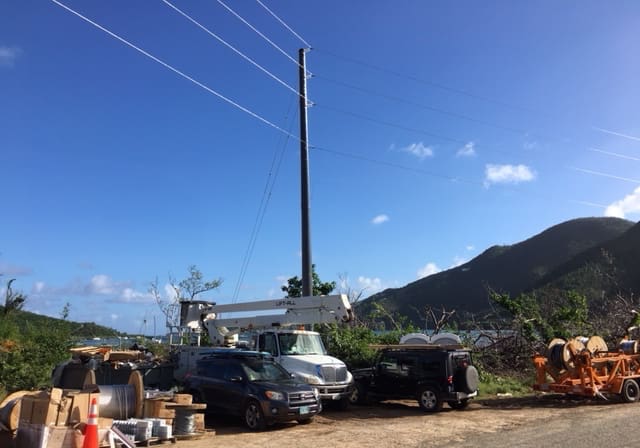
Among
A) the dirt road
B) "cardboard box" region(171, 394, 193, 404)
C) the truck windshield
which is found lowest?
the dirt road

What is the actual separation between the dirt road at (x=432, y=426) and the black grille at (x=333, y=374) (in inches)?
35.2

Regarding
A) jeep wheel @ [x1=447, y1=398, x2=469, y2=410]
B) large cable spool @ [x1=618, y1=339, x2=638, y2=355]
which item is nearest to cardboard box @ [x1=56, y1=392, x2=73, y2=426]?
jeep wheel @ [x1=447, y1=398, x2=469, y2=410]

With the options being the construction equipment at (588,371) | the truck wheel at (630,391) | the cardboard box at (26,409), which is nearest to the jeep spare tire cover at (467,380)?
the construction equipment at (588,371)

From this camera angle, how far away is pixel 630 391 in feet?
56.7

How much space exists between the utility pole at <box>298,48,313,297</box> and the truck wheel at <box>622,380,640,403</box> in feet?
34.0

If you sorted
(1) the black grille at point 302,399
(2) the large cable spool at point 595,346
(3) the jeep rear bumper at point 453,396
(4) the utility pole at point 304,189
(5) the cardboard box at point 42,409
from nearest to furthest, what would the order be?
(5) the cardboard box at point 42,409
(1) the black grille at point 302,399
(3) the jeep rear bumper at point 453,396
(2) the large cable spool at point 595,346
(4) the utility pole at point 304,189

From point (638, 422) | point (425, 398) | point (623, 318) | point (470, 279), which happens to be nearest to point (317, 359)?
point (425, 398)

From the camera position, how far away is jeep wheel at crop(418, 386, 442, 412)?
51.5 ft

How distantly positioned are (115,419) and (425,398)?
850cm

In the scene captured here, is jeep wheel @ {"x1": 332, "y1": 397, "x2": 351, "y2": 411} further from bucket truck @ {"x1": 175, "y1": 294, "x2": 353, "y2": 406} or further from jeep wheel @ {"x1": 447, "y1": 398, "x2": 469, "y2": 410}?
jeep wheel @ {"x1": 447, "y1": 398, "x2": 469, "y2": 410}

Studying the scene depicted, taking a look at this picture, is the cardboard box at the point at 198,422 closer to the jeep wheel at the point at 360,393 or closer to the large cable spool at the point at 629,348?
the jeep wheel at the point at 360,393

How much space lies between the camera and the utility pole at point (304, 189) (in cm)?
2072

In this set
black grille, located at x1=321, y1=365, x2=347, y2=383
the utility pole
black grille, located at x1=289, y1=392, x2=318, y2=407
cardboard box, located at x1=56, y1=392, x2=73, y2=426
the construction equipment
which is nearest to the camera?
cardboard box, located at x1=56, y1=392, x2=73, y2=426

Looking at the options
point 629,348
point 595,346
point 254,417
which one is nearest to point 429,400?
point 254,417
